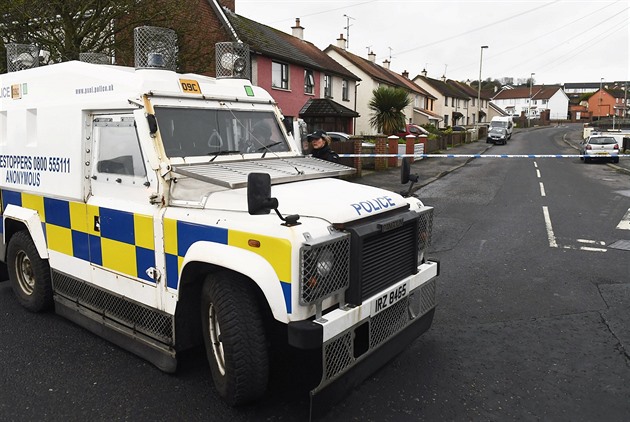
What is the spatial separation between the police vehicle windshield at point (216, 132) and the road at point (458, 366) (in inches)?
70.8

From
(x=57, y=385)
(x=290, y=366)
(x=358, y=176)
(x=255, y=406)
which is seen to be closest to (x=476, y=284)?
(x=290, y=366)

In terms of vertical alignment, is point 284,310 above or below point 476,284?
above

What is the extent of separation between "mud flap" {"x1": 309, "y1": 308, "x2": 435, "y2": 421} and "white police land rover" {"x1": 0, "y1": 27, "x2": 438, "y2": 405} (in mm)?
18

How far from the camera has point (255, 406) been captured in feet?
11.9

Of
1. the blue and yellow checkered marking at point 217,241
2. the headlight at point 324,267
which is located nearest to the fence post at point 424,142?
the blue and yellow checkered marking at point 217,241

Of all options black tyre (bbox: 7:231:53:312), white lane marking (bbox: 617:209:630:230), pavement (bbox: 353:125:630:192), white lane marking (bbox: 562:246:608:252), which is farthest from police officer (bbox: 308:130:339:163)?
pavement (bbox: 353:125:630:192)

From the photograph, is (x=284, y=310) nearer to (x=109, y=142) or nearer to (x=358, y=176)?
(x=109, y=142)

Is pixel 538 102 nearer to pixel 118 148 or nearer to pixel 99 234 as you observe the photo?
pixel 118 148

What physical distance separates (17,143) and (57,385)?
2.78m

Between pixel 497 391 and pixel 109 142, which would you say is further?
pixel 109 142

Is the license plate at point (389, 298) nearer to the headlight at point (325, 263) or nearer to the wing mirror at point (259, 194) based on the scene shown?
the headlight at point (325, 263)

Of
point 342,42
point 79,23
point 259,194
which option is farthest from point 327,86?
point 259,194

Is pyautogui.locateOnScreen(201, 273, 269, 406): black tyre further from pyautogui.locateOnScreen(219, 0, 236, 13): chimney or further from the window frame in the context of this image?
the window frame

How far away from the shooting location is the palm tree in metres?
26.6
